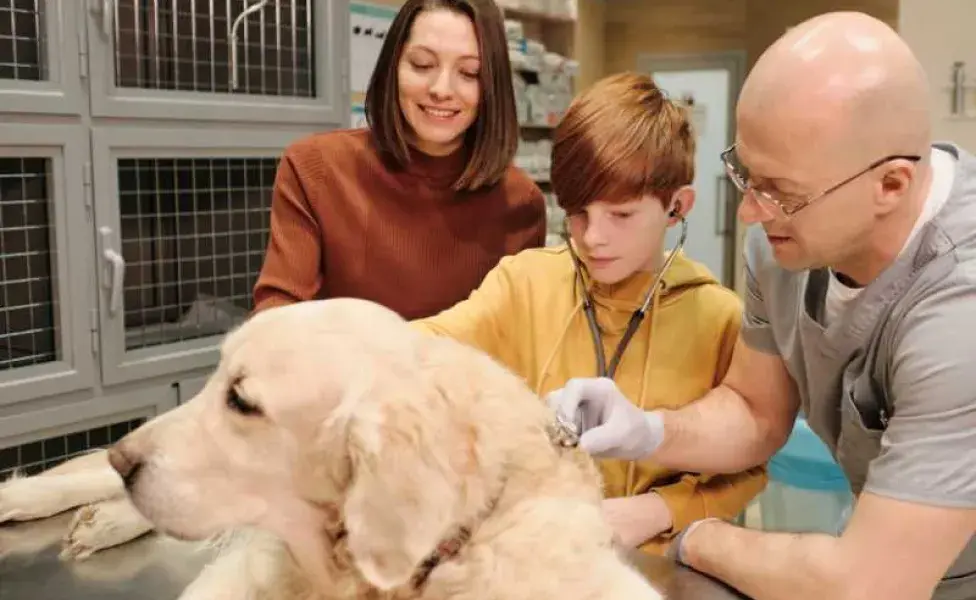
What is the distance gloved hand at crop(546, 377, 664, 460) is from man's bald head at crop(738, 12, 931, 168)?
0.38 metres

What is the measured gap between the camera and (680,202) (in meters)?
1.47

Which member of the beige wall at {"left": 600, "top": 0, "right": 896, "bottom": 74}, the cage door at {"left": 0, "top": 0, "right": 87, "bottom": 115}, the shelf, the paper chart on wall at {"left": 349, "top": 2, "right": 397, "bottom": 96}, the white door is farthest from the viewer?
the white door

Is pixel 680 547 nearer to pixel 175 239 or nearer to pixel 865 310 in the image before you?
pixel 865 310

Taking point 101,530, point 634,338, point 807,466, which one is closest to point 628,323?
point 634,338

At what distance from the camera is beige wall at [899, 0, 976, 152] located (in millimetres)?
3850

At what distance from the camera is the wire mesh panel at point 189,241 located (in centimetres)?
230

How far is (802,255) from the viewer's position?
3.90 feet

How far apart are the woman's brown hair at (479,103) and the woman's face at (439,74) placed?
0.05ft

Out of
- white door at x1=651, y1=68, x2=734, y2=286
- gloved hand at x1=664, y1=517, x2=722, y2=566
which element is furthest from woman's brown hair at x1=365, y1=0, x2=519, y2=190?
white door at x1=651, y1=68, x2=734, y2=286

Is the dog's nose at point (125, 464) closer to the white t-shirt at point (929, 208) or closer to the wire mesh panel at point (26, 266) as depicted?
the white t-shirt at point (929, 208)

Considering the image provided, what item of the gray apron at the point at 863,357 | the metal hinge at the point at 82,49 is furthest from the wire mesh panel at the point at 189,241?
the gray apron at the point at 863,357

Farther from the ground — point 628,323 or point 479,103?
point 479,103

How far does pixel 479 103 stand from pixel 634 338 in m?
0.55

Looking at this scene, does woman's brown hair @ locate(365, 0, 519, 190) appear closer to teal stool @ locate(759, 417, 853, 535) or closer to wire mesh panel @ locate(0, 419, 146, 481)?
wire mesh panel @ locate(0, 419, 146, 481)
